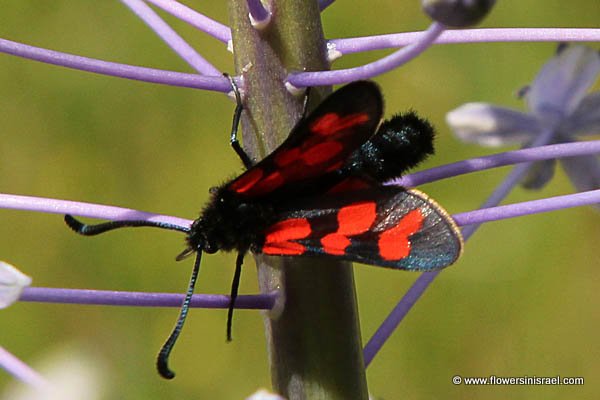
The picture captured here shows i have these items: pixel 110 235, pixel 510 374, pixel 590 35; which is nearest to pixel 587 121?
pixel 590 35

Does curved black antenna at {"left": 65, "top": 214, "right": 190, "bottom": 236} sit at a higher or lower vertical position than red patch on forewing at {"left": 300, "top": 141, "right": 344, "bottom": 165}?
lower

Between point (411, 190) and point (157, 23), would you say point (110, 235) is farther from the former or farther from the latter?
point (411, 190)

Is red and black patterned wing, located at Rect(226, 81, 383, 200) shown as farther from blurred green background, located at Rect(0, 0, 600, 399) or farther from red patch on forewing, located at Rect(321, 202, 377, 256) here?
blurred green background, located at Rect(0, 0, 600, 399)

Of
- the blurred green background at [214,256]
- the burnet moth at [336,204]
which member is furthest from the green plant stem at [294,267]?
the blurred green background at [214,256]

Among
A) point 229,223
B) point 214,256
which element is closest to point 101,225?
point 229,223

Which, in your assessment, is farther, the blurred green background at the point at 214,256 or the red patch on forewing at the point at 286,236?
the blurred green background at the point at 214,256

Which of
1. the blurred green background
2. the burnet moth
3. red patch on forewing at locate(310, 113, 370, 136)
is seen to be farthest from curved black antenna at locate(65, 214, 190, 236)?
the blurred green background

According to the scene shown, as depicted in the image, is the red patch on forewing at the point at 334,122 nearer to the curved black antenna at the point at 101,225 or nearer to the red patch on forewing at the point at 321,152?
the red patch on forewing at the point at 321,152

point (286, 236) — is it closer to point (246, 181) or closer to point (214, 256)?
point (246, 181)
